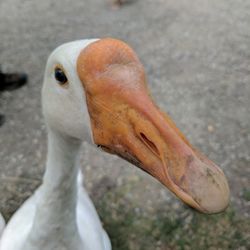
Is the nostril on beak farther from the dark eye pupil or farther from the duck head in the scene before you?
the dark eye pupil

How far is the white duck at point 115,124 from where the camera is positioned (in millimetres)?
1190

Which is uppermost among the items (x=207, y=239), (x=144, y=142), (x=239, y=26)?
(x=144, y=142)

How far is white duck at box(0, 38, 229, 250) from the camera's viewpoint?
3.91 feet

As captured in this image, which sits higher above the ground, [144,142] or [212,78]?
[144,142]

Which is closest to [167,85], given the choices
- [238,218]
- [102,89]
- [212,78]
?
[212,78]

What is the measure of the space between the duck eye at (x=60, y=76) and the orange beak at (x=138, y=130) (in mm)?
98

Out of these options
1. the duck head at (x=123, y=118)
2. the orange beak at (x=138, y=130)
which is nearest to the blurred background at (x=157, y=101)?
the duck head at (x=123, y=118)

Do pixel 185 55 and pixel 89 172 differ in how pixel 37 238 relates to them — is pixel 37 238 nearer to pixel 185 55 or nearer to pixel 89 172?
pixel 89 172

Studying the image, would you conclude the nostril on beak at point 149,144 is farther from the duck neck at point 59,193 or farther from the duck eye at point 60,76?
the duck neck at point 59,193

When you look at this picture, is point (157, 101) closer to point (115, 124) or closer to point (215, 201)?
point (115, 124)

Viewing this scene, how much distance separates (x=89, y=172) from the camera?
3.23 metres

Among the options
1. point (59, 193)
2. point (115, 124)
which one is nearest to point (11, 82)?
point (59, 193)

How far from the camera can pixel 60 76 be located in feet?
4.96

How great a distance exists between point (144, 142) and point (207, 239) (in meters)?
1.78
